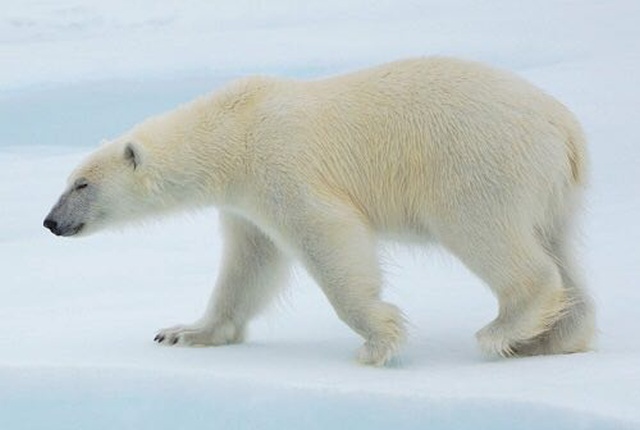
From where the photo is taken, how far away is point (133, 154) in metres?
4.16

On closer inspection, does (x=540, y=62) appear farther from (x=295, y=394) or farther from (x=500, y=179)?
(x=295, y=394)

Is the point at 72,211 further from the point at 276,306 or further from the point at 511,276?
the point at 511,276

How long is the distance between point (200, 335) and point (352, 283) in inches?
26.8

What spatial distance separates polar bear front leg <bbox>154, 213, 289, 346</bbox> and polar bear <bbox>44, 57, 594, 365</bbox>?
0.12 meters

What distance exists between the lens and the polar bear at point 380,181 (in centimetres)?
397

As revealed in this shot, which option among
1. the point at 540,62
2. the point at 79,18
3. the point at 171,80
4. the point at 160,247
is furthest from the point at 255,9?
the point at 160,247

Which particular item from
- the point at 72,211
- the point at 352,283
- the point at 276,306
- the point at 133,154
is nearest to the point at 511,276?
the point at 352,283

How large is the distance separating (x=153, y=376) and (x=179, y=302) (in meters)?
1.21

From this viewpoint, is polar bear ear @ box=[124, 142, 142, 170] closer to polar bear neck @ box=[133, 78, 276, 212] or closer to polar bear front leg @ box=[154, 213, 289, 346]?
polar bear neck @ box=[133, 78, 276, 212]

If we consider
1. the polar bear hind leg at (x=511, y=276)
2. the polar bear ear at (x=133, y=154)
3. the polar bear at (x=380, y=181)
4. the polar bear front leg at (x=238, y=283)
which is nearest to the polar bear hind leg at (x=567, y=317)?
the polar bear at (x=380, y=181)

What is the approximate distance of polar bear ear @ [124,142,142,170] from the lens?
414 cm

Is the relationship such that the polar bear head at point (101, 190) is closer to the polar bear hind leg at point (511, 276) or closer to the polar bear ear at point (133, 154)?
the polar bear ear at point (133, 154)

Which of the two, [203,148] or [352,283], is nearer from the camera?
[352,283]

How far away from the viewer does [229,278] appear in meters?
4.43
